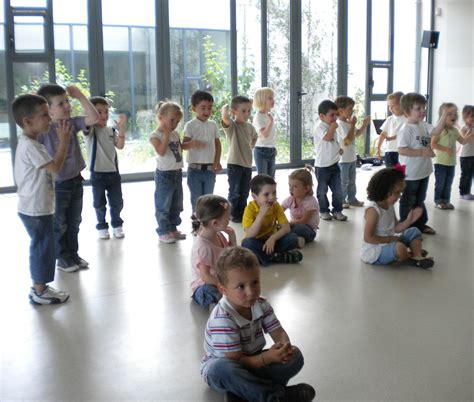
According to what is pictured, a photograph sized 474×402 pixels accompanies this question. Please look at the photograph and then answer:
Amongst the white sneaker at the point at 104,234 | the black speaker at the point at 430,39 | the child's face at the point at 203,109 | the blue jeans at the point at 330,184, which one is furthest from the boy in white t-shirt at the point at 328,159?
the black speaker at the point at 430,39

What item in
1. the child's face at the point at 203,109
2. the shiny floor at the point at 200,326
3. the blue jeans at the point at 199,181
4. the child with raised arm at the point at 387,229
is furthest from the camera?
the blue jeans at the point at 199,181

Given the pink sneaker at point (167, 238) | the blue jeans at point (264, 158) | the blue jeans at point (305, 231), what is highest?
the blue jeans at point (264, 158)

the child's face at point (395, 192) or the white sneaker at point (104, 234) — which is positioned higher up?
the child's face at point (395, 192)

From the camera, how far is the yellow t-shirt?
3766 mm

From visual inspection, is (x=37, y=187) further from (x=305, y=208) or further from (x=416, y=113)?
(x=416, y=113)

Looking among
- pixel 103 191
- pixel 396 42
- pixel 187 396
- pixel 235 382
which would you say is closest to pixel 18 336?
pixel 187 396

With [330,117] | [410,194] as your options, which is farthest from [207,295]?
[330,117]

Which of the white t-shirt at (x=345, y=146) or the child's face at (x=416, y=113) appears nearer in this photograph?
the child's face at (x=416, y=113)

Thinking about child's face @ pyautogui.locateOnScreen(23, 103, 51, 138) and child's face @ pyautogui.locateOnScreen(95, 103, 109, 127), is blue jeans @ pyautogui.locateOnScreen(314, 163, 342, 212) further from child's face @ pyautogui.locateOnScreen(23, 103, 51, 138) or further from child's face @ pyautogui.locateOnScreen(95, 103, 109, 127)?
child's face @ pyautogui.locateOnScreen(23, 103, 51, 138)

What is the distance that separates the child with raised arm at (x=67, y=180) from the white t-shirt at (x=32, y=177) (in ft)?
1.73

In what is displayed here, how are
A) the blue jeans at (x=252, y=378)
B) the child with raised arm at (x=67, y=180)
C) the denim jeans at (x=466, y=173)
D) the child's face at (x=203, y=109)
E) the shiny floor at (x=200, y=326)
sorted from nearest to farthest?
the blue jeans at (x=252, y=378)
the shiny floor at (x=200, y=326)
the child with raised arm at (x=67, y=180)
the child's face at (x=203, y=109)
the denim jeans at (x=466, y=173)

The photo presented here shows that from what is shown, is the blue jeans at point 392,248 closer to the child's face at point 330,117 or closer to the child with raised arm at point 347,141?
the child's face at point 330,117

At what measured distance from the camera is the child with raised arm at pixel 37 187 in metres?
2.90

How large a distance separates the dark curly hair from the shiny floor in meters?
0.46
